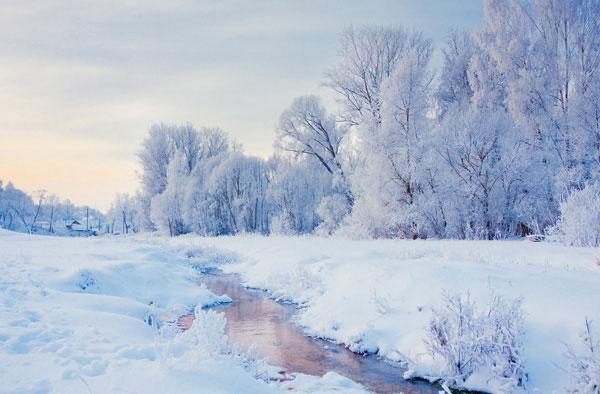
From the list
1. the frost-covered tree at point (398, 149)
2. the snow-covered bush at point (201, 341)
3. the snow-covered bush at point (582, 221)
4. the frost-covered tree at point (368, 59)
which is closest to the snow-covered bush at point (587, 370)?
the snow-covered bush at point (201, 341)

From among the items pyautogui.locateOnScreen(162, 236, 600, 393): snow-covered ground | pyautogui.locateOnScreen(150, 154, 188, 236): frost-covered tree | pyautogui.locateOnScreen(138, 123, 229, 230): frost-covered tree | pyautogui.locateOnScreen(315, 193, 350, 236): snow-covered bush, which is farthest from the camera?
pyautogui.locateOnScreen(138, 123, 229, 230): frost-covered tree

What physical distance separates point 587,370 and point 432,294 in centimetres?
295

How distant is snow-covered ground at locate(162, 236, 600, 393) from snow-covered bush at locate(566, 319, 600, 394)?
192 millimetres

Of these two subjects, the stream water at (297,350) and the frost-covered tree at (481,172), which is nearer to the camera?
the stream water at (297,350)

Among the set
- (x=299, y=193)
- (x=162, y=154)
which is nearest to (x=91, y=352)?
(x=299, y=193)

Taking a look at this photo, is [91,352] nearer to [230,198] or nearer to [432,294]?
[432,294]

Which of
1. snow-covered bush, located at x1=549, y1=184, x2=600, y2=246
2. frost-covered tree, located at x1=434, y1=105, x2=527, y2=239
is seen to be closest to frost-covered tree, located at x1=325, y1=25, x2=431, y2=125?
frost-covered tree, located at x1=434, y1=105, x2=527, y2=239

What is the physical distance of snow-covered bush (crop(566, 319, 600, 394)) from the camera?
3.80 m

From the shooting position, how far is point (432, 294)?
676cm

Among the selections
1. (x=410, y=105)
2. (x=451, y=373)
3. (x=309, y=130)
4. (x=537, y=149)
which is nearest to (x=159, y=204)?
(x=309, y=130)

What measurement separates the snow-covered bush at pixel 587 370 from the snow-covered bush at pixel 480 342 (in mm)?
590

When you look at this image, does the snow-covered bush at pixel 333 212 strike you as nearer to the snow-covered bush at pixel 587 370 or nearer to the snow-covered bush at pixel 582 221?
the snow-covered bush at pixel 582 221

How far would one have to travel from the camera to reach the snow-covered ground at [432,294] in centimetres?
489

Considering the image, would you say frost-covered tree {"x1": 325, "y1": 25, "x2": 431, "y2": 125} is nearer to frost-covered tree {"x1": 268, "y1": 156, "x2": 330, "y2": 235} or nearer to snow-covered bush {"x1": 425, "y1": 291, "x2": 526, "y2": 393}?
frost-covered tree {"x1": 268, "y1": 156, "x2": 330, "y2": 235}
